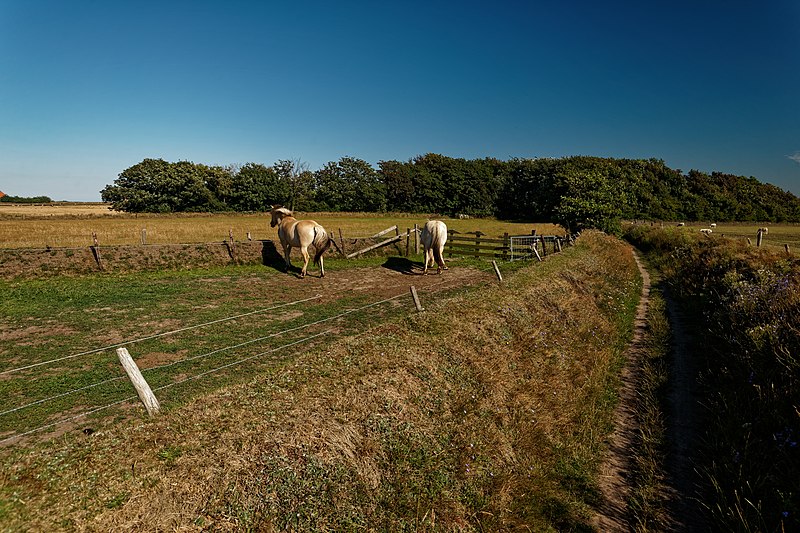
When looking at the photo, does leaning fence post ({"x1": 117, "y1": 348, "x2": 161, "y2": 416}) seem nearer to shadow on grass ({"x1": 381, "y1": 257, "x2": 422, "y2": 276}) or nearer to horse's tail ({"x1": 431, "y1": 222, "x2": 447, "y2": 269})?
horse's tail ({"x1": 431, "y1": 222, "x2": 447, "y2": 269})

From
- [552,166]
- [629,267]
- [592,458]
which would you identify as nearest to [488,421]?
[592,458]

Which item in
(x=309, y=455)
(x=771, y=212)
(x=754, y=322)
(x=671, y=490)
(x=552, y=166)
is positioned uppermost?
(x=552, y=166)

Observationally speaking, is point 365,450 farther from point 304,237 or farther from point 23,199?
point 23,199

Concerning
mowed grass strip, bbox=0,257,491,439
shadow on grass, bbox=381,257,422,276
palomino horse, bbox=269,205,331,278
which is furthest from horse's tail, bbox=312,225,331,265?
shadow on grass, bbox=381,257,422,276

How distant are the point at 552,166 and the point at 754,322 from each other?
6981 centimetres

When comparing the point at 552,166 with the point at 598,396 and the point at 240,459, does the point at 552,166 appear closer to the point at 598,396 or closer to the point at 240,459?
the point at 598,396

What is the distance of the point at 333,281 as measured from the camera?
17.6 m

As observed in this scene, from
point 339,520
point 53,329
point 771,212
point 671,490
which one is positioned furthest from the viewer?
point 771,212

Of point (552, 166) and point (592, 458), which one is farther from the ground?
point (552, 166)

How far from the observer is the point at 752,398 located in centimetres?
651

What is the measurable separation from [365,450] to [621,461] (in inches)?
175

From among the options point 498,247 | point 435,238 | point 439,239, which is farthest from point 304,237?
point 498,247

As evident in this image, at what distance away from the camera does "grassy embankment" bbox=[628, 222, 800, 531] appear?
15.7 ft

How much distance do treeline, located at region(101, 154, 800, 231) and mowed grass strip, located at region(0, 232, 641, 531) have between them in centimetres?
4010
